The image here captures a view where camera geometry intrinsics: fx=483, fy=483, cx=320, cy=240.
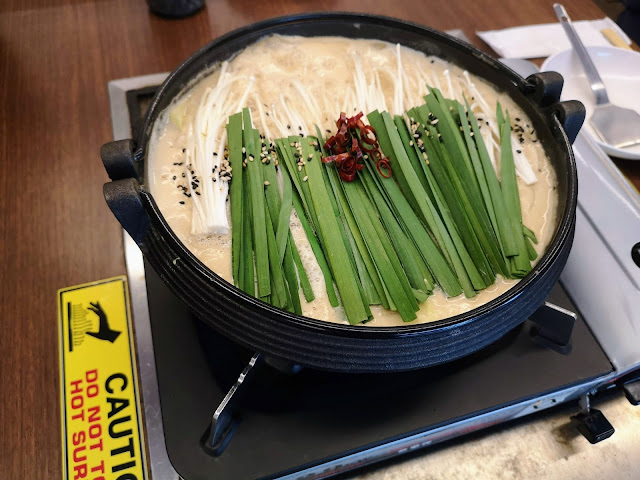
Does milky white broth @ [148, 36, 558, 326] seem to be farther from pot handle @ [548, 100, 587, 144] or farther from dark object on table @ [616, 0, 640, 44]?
dark object on table @ [616, 0, 640, 44]

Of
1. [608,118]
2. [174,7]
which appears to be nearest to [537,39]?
[608,118]

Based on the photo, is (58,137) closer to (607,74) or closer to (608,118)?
(608,118)

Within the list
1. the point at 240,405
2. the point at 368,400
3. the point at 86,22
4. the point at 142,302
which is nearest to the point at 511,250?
the point at 368,400

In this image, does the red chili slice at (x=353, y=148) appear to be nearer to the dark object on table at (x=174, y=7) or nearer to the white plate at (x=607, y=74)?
the white plate at (x=607, y=74)

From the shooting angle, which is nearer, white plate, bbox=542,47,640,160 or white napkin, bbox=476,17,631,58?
white plate, bbox=542,47,640,160

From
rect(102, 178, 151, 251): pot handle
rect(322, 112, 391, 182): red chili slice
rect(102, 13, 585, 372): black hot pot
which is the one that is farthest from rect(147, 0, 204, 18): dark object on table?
rect(102, 178, 151, 251): pot handle

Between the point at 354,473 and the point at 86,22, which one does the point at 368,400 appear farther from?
the point at 86,22

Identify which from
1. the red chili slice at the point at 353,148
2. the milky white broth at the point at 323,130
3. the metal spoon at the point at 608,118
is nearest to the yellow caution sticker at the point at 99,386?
the milky white broth at the point at 323,130
